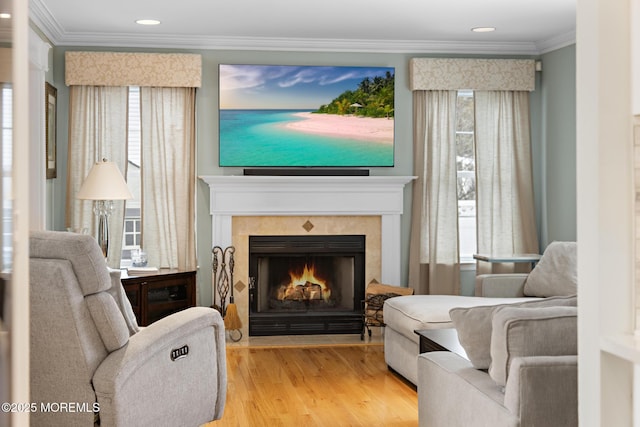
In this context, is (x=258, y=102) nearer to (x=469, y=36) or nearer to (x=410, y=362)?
(x=469, y=36)

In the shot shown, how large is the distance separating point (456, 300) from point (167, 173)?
272 centimetres

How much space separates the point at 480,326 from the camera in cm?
292

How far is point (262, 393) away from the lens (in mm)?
4898

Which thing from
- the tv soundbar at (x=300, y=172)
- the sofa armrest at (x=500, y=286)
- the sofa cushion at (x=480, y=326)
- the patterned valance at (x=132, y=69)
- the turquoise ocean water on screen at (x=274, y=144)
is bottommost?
the sofa armrest at (x=500, y=286)

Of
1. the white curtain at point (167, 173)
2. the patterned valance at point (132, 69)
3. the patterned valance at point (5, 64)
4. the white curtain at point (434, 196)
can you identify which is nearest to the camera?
the patterned valance at point (5, 64)

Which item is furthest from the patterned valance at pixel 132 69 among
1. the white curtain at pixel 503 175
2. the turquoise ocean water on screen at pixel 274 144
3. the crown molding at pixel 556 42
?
the crown molding at pixel 556 42

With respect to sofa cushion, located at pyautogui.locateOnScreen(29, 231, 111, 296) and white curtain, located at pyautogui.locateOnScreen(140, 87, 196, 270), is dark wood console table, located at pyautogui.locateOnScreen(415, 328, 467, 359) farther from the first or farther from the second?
white curtain, located at pyautogui.locateOnScreen(140, 87, 196, 270)

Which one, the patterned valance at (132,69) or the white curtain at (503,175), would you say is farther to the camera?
the white curtain at (503,175)

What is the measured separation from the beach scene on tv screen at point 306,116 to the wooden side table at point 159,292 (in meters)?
1.11

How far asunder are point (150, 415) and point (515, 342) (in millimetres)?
1571

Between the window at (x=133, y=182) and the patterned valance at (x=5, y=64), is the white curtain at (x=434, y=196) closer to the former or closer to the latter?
the window at (x=133, y=182)

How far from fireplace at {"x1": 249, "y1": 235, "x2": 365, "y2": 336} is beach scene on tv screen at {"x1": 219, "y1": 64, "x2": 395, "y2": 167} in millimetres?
708

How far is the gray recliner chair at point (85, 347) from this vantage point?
119 inches

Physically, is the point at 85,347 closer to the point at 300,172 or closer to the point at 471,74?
the point at 300,172
